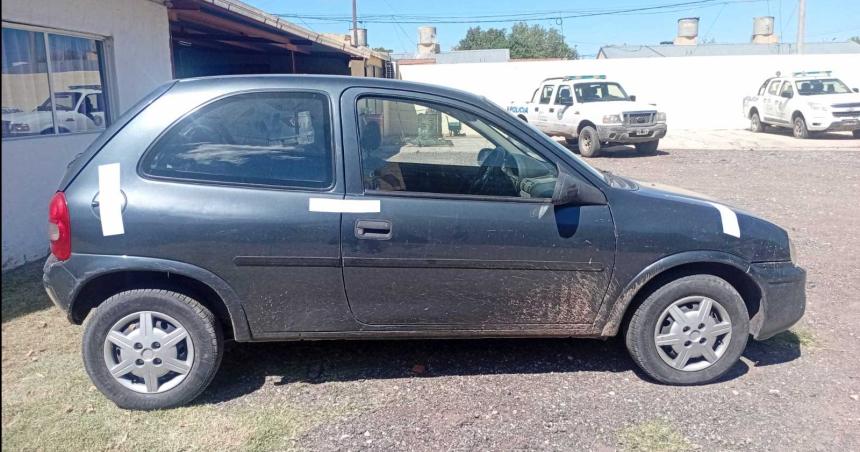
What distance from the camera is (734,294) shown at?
378 centimetres

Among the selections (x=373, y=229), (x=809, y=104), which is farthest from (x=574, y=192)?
(x=809, y=104)

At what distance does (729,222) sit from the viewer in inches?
149

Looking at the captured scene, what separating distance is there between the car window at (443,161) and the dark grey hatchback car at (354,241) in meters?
0.01

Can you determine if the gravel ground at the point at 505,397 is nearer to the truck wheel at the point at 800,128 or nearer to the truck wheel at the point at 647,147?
the truck wheel at the point at 647,147

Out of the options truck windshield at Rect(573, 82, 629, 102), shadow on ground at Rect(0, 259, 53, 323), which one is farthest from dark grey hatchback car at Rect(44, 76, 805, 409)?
truck windshield at Rect(573, 82, 629, 102)

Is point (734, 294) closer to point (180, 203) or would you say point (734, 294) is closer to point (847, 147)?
point (180, 203)

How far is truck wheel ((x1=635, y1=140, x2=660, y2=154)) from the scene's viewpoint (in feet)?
56.6

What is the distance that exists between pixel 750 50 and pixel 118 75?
42.9m

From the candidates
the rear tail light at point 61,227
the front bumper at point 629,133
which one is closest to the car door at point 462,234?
the rear tail light at point 61,227

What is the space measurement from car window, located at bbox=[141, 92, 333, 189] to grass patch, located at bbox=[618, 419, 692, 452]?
2056mm

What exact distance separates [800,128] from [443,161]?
66.1 ft

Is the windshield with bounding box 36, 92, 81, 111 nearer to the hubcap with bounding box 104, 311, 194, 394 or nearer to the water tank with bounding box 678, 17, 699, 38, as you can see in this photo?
the hubcap with bounding box 104, 311, 194, 394

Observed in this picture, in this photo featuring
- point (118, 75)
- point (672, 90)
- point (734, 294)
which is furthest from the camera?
point (672, 90)

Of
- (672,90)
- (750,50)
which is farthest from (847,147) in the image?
(750,50)
